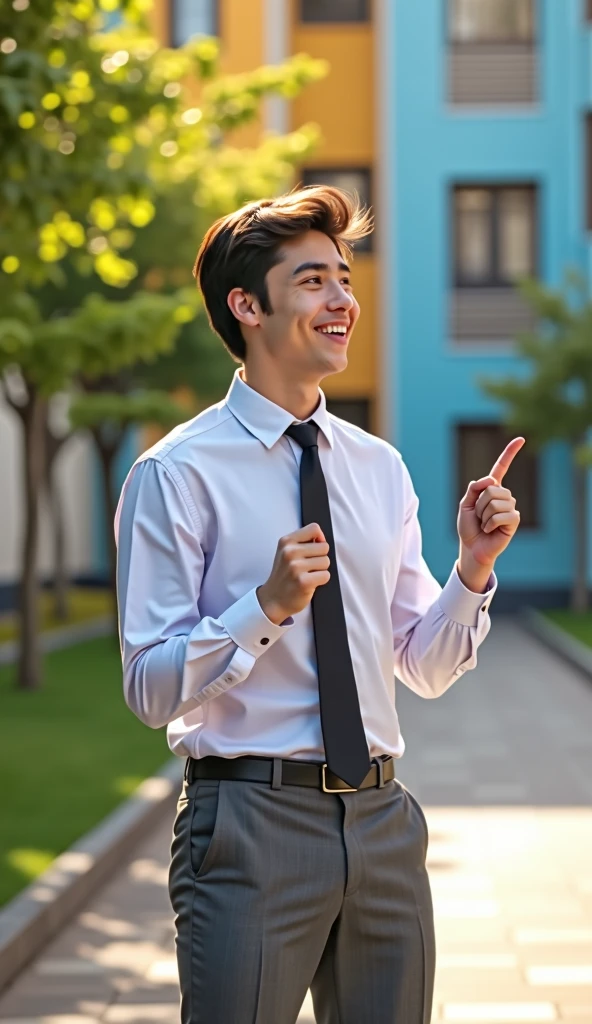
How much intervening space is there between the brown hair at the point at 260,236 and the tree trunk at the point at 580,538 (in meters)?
22.1

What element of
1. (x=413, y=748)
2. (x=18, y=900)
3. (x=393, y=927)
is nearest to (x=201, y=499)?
(x=393, y=927)

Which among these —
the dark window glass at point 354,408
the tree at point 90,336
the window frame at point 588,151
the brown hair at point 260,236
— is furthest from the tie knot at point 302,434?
the dark window glass at point 354,408

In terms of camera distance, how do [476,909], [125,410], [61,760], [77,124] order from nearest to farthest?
[476,909] < [77,124] < [61,760] < [125,410]

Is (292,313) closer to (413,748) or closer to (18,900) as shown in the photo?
(18,900)

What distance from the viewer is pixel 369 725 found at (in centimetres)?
287

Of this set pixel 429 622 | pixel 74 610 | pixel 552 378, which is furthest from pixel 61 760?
pixel 552 378

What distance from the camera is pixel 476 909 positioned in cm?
693

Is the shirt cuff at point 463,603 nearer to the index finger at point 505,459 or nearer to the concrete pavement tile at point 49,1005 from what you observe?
the index finger at point 505,459

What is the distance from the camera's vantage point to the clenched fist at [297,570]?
2539mm

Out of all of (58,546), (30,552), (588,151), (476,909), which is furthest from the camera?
(588,151)

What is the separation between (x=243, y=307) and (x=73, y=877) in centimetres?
457

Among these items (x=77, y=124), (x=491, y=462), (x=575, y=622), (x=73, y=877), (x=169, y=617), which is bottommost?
(x=575, y=622)

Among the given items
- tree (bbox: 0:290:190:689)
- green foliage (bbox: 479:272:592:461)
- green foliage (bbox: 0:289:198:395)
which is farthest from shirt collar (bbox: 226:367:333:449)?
green foliage (bbox: 479:272:592:461)

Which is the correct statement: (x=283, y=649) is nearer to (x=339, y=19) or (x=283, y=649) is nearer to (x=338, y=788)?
(x=338, y=788)
